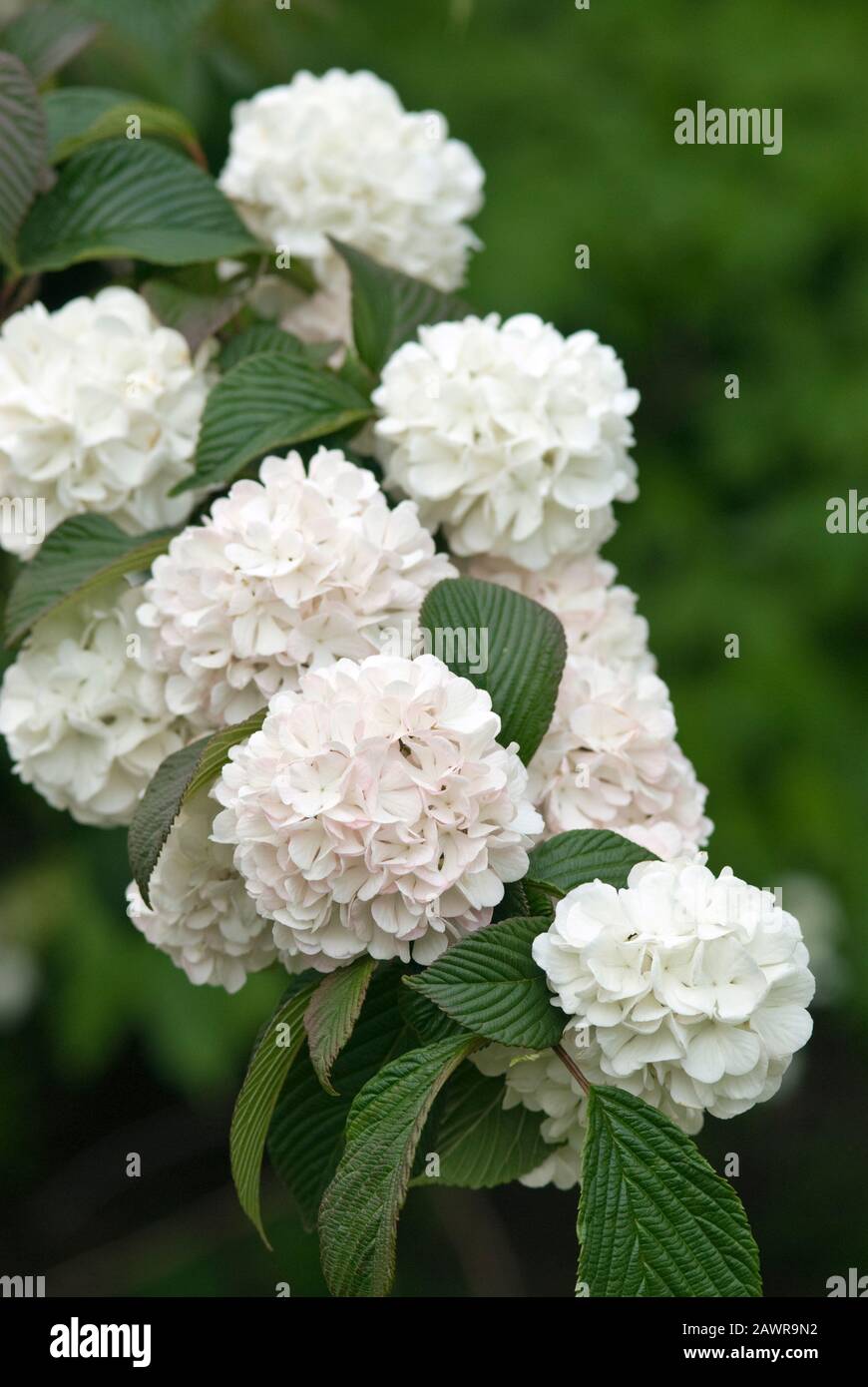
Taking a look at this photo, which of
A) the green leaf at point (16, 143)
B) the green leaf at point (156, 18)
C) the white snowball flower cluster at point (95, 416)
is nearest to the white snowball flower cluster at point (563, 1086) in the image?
the white snowball flower cluster at point (95, 416)

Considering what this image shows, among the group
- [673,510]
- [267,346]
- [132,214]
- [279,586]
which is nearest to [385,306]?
[267,346]

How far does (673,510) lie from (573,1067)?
182 centimetres

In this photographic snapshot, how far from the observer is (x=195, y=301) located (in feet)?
3.28

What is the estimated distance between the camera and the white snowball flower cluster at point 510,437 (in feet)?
2.83

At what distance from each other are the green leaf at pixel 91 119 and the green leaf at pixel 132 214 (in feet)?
0.04

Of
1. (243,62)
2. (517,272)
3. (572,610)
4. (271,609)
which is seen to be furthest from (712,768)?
(271,609)

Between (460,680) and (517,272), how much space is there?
5.39 feet

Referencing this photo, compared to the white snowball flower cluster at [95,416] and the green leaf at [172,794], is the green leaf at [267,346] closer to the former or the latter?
the white snowball flower cluster at [95,416]

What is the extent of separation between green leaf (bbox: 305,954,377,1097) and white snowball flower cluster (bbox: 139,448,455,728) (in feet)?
0.49

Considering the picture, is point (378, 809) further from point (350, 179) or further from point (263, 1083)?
point (350, 179)

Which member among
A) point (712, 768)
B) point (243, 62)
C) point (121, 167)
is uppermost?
point (243, 62)

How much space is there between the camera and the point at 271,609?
2.52 ft

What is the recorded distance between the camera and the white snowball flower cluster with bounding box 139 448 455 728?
765 mm

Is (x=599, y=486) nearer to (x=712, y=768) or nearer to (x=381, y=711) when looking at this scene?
(x=381, y=711)
